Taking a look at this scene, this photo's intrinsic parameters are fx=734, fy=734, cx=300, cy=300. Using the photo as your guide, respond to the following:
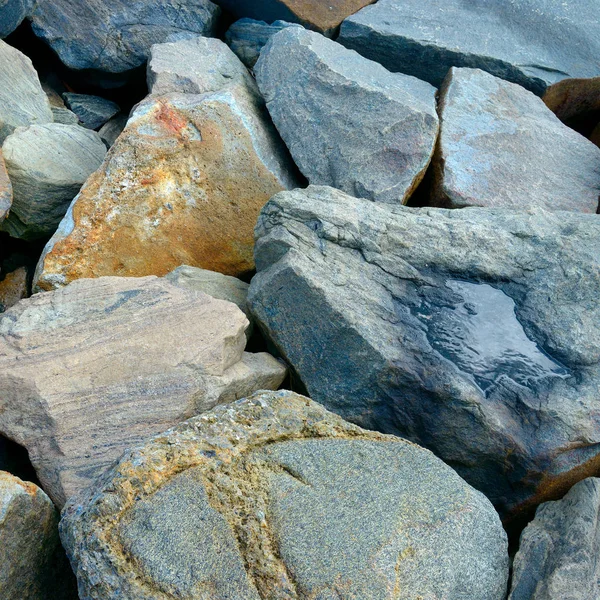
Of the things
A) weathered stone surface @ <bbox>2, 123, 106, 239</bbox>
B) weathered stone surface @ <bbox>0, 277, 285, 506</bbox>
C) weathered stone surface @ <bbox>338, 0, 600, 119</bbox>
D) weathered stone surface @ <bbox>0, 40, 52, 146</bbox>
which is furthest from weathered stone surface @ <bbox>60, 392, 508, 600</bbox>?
weathered stone surface @ <bbox>338, 0, 600, 119</bbox>

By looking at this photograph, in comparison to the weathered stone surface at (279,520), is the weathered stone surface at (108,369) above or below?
below

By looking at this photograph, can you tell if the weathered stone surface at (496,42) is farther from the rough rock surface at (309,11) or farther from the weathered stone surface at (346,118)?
the weathered stone surface at (346,118)

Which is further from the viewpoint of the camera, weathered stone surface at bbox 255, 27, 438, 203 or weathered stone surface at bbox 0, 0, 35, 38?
weathered stone surface at bbox 0, 0, 35, 38

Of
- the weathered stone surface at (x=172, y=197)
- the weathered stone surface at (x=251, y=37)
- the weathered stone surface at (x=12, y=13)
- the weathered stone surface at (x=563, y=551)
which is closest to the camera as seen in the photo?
the weathered stone surface at (x=563, y=551)

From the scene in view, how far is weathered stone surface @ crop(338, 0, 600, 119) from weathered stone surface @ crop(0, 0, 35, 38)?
5.53 ft

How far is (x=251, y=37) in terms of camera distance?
13.9 ft

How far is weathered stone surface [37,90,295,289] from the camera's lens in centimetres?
307

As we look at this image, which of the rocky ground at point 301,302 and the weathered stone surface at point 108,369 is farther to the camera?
the weathered stone surface at point 108,369

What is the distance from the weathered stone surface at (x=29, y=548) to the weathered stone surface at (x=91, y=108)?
277 cm

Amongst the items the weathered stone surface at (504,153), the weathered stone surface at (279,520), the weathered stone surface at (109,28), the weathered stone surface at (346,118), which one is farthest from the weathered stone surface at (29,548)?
the weathered stone surface at (109,28)

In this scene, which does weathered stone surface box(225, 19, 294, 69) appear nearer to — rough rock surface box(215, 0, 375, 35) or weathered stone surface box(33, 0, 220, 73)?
rough rock surface box(215, 0, 375, 35)

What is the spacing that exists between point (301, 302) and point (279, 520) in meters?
0.92

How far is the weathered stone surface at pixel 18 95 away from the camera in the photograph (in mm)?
3617

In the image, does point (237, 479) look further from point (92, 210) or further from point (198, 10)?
point (198, 10)
